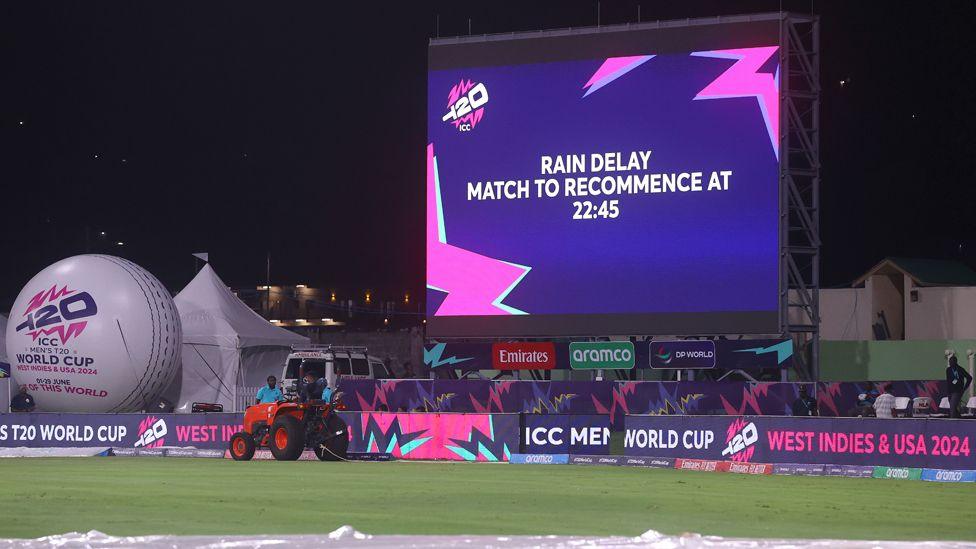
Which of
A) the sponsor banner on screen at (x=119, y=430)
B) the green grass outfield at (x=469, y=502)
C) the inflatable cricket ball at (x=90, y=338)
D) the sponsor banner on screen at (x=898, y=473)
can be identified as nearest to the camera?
the green grass outfield at (x=469, y=502)

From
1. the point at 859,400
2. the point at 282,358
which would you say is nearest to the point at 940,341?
the point at 859,400

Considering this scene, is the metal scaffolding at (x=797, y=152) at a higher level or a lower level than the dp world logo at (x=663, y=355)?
higher

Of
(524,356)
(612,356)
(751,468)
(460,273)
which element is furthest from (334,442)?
(612,356)

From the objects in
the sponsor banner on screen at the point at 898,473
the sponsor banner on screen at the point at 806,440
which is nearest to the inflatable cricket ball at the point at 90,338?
the sponsor banner on screen at the point at 806,440

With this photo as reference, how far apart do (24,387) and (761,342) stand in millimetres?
19650

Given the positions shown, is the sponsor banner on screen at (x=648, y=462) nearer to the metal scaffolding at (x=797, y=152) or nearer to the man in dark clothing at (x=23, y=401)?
the metal scaffolding at (x=797, y=152)

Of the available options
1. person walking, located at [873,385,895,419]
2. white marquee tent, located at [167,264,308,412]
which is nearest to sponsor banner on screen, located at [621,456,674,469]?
person walking, located at [873,385,895,419]

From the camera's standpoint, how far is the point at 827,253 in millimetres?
64938

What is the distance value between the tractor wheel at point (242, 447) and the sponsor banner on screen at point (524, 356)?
9.76 metres

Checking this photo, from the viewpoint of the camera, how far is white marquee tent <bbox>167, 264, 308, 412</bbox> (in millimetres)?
41031

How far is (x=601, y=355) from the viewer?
34.7m

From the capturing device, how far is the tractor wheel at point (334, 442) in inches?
1047

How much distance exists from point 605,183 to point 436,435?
29.2ft

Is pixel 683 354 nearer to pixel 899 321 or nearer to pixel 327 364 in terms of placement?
pixel 327 364
